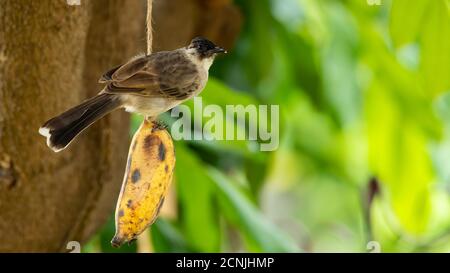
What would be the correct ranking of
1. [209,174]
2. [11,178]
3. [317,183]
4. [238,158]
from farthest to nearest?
[317,183] → [238,158] → [209,174] → [11,178]

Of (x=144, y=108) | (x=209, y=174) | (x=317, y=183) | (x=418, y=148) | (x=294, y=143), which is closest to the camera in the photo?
(x=144, y=108)

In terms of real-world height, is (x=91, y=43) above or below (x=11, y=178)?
above

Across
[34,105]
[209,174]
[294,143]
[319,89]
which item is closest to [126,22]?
[34,105]

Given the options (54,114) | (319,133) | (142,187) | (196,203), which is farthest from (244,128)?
(142,187)

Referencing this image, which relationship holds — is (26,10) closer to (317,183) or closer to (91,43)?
(91,43)

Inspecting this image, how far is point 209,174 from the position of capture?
5.54ft

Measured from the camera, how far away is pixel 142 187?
0.72 m

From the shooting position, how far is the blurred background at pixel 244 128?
105 cm

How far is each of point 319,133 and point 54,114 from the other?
58.8 inches

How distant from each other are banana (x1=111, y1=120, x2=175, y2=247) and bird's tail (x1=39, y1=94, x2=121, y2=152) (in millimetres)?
45

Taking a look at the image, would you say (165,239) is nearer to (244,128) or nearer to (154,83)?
(244,128)

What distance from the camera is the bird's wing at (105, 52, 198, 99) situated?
710 mm

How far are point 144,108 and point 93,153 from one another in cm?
55

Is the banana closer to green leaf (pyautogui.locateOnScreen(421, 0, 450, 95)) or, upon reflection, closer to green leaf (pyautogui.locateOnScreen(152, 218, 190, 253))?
green leaf (pyautogui.locateOnScreen(421, 0, 450, 95))
